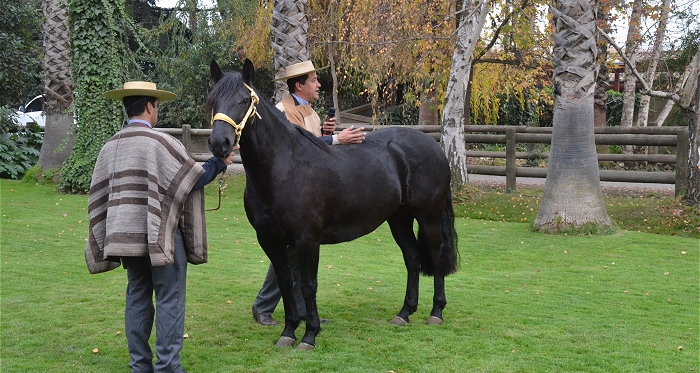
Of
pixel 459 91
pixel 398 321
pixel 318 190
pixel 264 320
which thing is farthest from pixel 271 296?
pixel 459 91

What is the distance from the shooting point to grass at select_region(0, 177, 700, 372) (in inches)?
193

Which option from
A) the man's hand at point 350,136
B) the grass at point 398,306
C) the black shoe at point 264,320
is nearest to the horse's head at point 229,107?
the man's hand at point 350,136

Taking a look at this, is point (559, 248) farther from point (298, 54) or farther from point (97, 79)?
point (97, 79)

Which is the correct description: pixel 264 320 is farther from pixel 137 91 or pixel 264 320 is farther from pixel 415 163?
pixel 137 91

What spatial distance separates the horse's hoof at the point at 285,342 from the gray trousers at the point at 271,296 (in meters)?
0.48

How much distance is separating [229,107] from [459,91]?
29.9 ft

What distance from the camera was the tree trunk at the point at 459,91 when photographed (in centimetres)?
1272

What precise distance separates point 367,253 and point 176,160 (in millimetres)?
5248

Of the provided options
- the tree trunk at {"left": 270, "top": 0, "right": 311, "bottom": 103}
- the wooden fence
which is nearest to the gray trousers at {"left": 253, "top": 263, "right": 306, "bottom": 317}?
the tree trunk at {"left": 270, "top": 0, "right": 311, "bottom": 103}

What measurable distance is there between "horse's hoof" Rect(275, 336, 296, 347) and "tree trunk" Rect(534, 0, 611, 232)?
6150mm

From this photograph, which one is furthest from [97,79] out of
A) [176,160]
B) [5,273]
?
[176,160]

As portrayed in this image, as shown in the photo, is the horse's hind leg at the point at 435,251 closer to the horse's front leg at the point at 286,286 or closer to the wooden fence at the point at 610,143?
the horse's front leg at the point at 286,286

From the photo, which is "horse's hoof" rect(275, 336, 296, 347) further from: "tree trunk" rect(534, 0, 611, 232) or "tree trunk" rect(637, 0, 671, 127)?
"tree trunk" rect(637, 0, 671, 127)

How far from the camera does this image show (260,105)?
4.82 meters
